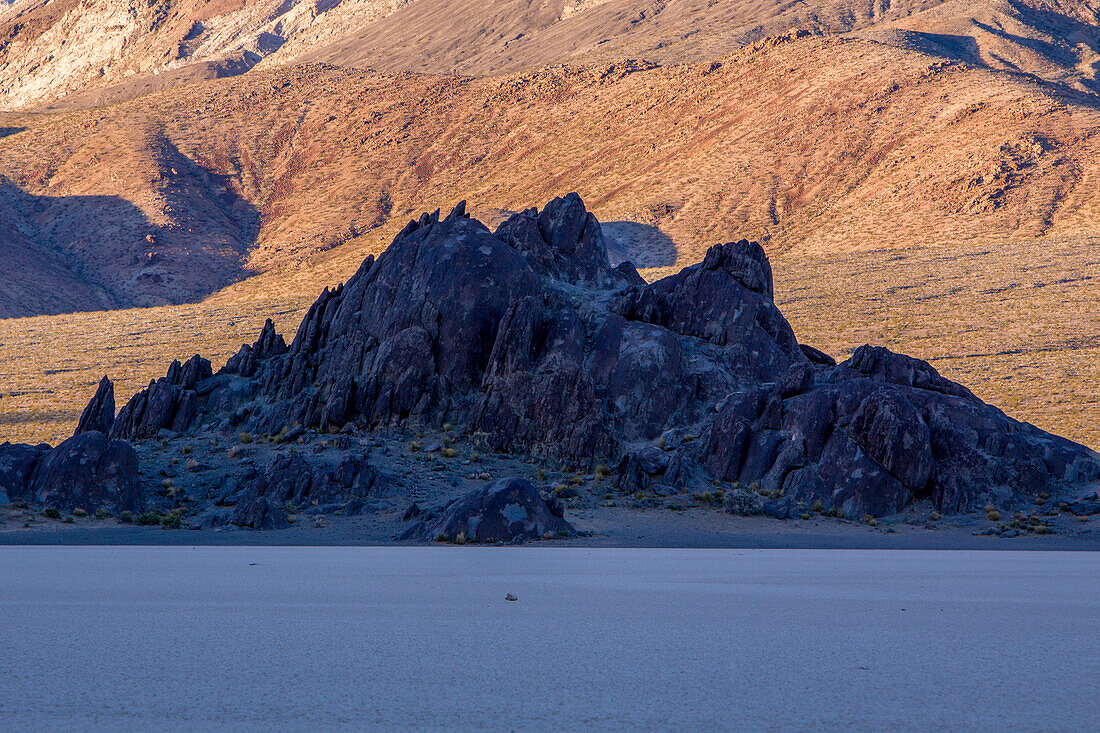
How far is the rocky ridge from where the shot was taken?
29672 mm

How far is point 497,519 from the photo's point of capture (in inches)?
933

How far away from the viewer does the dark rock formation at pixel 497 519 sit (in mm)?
23516

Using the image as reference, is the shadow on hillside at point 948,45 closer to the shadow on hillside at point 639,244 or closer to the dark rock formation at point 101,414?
the shadow on hillside at point 639,244

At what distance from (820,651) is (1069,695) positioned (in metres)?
1.75

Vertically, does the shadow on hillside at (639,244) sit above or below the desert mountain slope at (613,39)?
below

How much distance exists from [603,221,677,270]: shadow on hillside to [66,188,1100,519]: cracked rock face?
55617 millimetres

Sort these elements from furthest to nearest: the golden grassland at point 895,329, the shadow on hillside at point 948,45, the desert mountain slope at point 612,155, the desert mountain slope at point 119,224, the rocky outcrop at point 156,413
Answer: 1. the shadow on hillside at point 948,45
2. the desert mountain slope at point 119,224
3. the desert mountain slope at point 612,155
4. the golden grassland at point 895,329
5. the rocky outcrop at point 156,413

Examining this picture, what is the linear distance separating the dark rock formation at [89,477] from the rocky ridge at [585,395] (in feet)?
9.02

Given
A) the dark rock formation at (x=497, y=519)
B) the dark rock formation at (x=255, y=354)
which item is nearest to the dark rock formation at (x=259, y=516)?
the dark rock formation at (x=497, y=519)

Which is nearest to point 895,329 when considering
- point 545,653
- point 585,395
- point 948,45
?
point 585,395

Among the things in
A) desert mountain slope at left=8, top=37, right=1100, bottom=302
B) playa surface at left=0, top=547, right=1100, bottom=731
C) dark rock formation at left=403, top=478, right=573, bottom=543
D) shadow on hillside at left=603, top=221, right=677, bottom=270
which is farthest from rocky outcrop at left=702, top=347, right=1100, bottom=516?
desert mountain slope at left=8, top=37, right=1100, bottom=302

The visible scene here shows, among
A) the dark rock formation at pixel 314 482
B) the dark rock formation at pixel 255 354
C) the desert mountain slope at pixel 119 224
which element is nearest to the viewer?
the dark rock formation at pixel 314 482

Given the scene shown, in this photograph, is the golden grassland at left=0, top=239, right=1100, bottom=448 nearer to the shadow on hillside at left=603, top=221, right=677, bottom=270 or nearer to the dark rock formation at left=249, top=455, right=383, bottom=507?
the shadow on hillside at left=603, top=221, right=677, bottom=270

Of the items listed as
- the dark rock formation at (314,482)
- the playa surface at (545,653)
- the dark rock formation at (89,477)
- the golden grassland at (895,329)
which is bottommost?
the golden grassland at (895,329)
